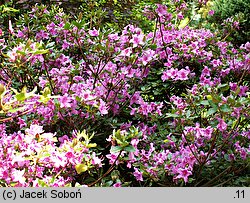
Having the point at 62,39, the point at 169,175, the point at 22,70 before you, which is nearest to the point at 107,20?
the point at 62,39

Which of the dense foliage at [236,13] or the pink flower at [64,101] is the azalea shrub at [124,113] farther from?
the dense foliage at [236,13]

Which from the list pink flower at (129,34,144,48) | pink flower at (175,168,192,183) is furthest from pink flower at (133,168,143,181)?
pink flower at (129,34,144,48)

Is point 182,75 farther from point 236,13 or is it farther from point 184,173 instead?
point 236,13

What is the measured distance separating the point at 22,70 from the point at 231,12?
429cm

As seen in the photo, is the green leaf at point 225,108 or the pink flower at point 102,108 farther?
the pink flower at point 102,108

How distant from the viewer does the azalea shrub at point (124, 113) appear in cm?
158

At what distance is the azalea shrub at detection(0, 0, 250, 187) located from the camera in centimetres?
158

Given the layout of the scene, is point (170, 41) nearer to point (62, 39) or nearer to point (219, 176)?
point (62, 39)

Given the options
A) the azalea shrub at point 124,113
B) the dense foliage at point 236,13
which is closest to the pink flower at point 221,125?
the azalea shrub at point 124,113

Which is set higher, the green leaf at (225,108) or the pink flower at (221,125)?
the green leaf at (225,108)

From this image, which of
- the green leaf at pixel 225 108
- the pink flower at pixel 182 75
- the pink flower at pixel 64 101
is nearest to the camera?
the green leaf at pixel 225 108

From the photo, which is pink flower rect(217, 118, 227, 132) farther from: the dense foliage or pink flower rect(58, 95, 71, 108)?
the dense foliage

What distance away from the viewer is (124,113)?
2.21 metres
